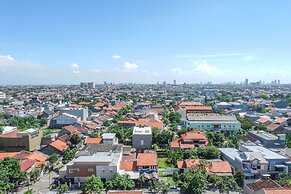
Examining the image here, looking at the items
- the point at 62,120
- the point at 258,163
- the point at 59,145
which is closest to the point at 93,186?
the point at 59,145

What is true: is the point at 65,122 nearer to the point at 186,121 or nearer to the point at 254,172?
the point at 186,121

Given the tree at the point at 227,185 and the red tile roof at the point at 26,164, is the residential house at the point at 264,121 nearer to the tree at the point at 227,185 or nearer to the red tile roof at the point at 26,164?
the tree at the point at 227,185

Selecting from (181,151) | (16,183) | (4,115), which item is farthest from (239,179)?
(4,115)

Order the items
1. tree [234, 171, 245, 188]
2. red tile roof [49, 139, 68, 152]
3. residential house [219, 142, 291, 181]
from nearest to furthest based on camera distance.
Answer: tree [234, 171, 245, 188]
residential house [219, 142, 291, 181]
red tile roof [49, 139, 68, 152]

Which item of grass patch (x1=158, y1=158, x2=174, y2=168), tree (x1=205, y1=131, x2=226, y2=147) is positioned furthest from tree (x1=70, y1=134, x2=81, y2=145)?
tree (x1=205, y1=131, x2=226, y2=147)

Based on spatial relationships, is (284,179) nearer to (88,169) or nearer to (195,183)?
(195,183)

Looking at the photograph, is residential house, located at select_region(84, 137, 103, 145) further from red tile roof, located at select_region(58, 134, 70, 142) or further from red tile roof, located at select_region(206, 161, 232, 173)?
red tile roof, located at select_region(206, 161, 232, 173)

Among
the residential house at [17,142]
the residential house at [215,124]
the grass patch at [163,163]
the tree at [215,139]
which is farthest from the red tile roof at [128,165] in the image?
the residential house at [215,124]

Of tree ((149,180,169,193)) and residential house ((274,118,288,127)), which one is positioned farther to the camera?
residential house ((274,118,288,127))
